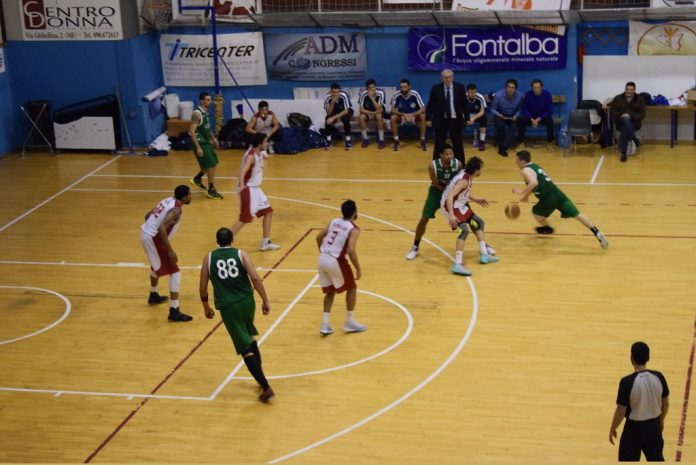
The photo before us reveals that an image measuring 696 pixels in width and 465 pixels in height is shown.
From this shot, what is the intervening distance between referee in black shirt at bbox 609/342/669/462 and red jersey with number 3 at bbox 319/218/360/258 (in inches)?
182

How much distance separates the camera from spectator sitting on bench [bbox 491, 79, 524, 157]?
23516mm

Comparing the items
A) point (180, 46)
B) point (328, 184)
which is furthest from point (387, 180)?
point (180, 46)

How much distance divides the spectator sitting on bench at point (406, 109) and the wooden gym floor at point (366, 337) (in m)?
3.33

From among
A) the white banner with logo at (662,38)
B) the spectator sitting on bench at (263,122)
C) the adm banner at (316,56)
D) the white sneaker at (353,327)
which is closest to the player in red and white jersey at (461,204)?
the white sneaker at (353,327)

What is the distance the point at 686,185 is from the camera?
66.4 feet

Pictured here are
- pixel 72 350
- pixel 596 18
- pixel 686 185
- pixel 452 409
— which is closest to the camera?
pixel 452 409

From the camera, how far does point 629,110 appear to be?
22.7 meters

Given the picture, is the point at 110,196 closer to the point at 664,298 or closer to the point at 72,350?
the point at 72,350

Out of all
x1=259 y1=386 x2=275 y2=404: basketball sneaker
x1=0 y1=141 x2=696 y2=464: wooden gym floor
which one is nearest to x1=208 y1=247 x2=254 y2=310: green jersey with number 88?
x1=259 y1=386 x2=275 y2=404: basketball sneaker

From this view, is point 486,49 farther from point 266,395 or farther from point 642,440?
point 642,440

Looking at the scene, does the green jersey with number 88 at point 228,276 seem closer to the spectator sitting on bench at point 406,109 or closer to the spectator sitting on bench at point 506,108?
the spectator sitting on bench at point 506,108

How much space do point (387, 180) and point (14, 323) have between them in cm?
890

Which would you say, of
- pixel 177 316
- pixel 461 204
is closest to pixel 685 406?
pixel 461 204

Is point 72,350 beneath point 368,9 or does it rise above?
beneath
